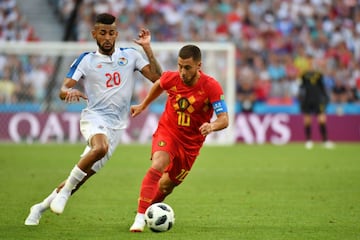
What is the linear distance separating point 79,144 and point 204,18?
8.35m

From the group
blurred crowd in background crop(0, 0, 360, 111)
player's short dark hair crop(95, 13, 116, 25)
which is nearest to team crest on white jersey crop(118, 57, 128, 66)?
player's short dark hair crop(95, 13, 116, 25)

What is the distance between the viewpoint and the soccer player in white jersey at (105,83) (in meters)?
9.48

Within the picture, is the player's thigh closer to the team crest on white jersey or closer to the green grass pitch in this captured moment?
the green grass pitch

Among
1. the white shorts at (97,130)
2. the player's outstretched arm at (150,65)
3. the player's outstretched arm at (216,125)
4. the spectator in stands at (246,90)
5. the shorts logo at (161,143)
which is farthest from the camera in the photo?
the spectator in stands at (246,90)

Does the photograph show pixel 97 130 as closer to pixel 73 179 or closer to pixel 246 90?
pixel 73 179

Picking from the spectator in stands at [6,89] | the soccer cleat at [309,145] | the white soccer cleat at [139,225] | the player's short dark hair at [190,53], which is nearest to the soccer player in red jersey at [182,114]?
the player's short dark hair at [190,53]

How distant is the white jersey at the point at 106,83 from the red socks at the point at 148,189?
983 mm

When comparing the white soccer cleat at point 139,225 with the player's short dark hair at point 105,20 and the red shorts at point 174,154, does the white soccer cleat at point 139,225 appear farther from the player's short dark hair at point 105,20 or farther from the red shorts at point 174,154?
the player's short dark hair at point 105,20

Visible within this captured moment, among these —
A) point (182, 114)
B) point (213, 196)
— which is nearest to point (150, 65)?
point (182, 114)

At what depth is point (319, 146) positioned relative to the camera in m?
25.0

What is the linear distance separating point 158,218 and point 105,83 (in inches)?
75.4

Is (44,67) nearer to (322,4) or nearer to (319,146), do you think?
(319,146)

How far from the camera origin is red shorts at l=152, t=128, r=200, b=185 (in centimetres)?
930

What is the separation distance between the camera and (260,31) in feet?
101
